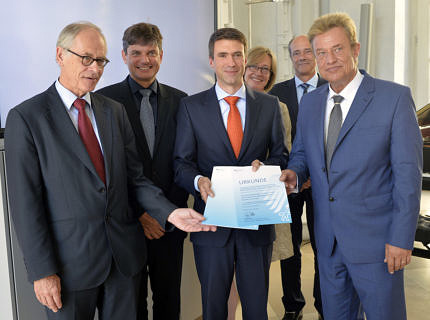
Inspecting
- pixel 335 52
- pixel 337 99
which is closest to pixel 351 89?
pixel 337 99

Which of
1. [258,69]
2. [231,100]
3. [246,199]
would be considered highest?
[258,69]

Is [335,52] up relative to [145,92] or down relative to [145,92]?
up

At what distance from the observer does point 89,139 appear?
1.75 metres

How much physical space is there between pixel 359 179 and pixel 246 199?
0.52 metres

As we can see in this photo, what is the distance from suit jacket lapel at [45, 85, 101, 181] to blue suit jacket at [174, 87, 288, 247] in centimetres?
63

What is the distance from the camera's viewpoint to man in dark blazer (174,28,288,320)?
7.26ft

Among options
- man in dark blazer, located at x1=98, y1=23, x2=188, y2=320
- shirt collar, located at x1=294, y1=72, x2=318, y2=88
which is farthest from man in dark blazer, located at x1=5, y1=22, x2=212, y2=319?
shirt collar, located at x1=294, y1=72, x2=318, y2=88

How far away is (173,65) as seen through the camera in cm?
441

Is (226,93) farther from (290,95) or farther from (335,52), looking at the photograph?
(290,95)

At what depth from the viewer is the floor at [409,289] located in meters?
3.41

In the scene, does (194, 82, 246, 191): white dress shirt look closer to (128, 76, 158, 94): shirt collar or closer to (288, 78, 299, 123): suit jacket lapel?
(128, 76, 158, 94): shirt collar

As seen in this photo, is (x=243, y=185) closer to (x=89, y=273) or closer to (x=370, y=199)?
(x=370, y=199)

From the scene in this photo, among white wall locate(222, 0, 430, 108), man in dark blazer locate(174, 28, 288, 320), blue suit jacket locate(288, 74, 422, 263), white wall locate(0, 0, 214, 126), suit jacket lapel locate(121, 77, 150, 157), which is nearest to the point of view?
blue suit jacket locate(288, 74, 422, 263)

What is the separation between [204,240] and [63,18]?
2327mm
